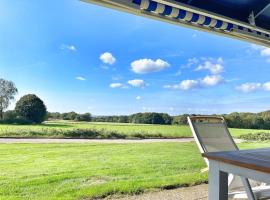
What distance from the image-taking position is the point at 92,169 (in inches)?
180

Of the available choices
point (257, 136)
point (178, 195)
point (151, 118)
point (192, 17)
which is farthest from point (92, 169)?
point (257, 136)

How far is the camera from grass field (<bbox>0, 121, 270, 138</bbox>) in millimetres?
4152

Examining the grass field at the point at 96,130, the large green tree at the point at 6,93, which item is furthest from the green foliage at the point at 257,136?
the large green tree at the point at 6,93

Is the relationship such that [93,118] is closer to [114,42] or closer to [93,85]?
[93,85]

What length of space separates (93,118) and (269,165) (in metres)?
3.41

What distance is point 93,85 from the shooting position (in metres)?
4.97

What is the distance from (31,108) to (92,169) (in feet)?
4.13

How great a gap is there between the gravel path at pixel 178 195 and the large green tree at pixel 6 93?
174 cm

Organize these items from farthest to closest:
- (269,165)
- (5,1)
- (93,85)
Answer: (93,85)
(5,1)
(269,165)

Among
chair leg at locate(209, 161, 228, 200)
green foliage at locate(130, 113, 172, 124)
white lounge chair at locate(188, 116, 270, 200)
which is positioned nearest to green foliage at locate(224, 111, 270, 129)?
green foliage at locate(130, 113, 172, 124)

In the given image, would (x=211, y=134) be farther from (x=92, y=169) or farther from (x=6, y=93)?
(x=6, y=93)

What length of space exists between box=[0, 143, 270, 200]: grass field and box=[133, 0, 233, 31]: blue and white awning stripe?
2217mm

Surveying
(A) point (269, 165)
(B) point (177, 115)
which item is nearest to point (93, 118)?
(B) point (177, 115)

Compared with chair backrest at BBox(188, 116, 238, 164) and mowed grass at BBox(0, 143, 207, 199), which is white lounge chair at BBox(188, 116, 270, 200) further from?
mowed grass at BBox(0, 143, 207, 199)
